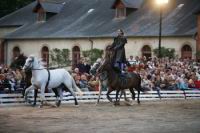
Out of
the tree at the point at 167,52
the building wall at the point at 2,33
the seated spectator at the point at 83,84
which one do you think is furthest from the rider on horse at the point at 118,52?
the building wall at the point at 2,33

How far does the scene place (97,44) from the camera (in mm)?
53062

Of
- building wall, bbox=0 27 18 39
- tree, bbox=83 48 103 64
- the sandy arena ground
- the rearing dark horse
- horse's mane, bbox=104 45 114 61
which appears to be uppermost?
building wall, bbox=0 27 18 39

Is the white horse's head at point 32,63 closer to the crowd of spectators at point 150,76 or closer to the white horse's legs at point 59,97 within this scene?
the white horse's legs at point 59,97

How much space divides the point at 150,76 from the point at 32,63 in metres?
8.98

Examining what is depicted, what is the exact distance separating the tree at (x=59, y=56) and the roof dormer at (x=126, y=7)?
6073mm

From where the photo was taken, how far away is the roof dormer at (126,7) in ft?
179

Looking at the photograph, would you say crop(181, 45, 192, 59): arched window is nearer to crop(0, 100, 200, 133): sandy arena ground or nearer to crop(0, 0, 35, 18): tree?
crop(0, 100, 200, 133): sandy arena ground

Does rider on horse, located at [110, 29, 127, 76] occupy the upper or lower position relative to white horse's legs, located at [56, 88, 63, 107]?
upper

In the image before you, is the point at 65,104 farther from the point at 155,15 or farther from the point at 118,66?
the point at 155,15

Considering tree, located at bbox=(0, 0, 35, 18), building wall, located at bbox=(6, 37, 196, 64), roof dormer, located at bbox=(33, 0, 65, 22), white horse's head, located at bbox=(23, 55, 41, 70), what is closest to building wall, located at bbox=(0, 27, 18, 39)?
building wall, located at bbox=(6, 37, 196, 64)

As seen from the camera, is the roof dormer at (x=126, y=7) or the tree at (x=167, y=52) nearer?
the tree at (x=167, y=52)

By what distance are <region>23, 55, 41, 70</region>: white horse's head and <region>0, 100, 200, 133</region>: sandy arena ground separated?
1.73 meters

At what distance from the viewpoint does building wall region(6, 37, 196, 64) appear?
156ft

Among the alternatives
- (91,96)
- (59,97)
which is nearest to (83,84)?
(91,96)
